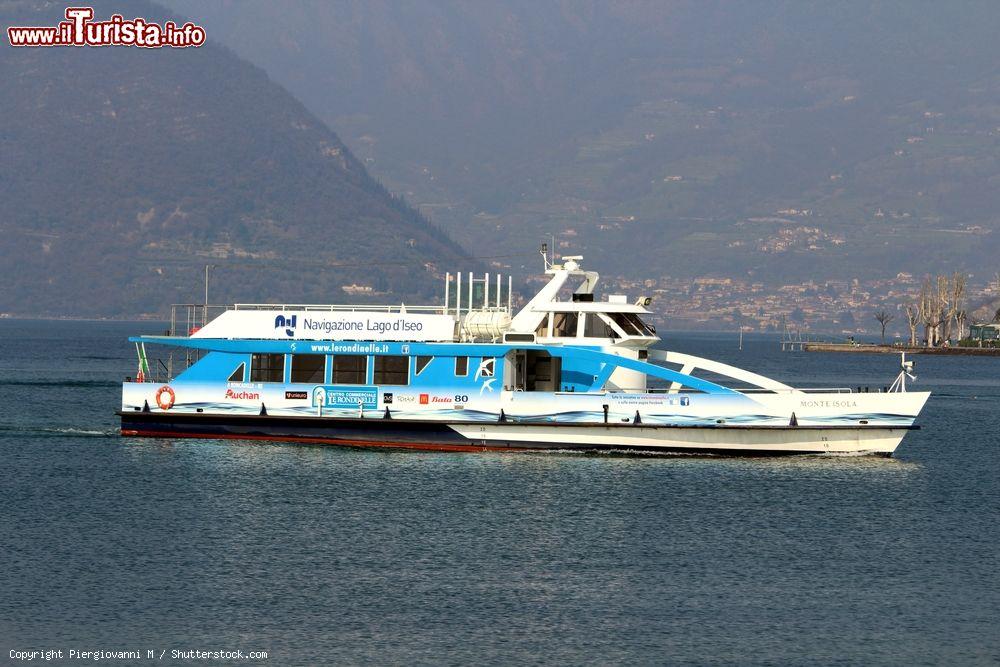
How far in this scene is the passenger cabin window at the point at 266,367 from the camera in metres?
48.2

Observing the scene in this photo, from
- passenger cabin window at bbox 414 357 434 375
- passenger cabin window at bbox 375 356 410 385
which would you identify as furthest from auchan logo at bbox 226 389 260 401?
passenger cabin window at bbox 414 357 434 375

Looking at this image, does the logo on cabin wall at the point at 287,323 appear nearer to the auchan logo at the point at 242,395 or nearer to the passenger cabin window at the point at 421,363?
the auchan logo at the point at 242,395

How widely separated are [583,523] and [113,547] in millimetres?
11289

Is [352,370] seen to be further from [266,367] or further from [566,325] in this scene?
[566,325]

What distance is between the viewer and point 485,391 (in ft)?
153

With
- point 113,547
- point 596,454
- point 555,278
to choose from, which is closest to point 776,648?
point 113,547

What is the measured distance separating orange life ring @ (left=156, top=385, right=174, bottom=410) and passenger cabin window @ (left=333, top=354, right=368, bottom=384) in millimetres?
5495

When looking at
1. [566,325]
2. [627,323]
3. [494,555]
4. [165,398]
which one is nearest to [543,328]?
[566,325]

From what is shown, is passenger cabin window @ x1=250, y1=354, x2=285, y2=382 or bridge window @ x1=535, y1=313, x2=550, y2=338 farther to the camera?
passenger cabin window @ x1=250, y1=354, x2=285, y2=382

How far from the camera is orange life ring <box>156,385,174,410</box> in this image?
48531mm

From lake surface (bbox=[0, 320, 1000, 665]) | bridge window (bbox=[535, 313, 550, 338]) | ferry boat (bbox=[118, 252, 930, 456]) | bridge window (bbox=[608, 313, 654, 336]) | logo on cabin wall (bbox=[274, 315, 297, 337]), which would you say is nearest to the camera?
lake surface (bbox=[0, 320, 1000, 665])

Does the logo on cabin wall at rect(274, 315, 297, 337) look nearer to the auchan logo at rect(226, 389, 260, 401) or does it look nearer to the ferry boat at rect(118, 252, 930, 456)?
the ferry boat at rect(118, 252, 930, 456)

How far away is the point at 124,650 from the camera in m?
25.4

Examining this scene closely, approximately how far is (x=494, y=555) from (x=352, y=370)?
15.8m
